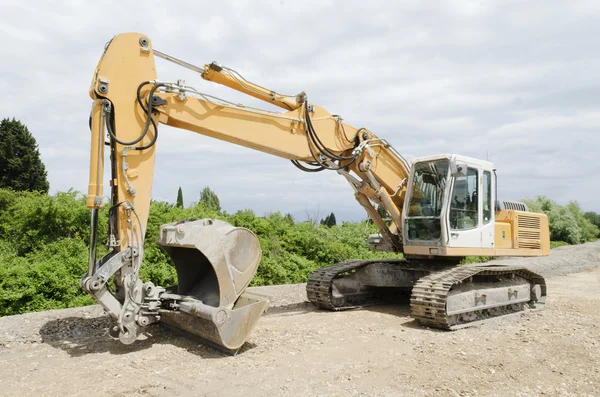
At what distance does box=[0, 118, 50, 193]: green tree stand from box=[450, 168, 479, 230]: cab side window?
1845cm

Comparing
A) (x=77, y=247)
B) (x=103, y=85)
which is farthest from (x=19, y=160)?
(x=103, y=85)

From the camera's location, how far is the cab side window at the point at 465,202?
783 cm

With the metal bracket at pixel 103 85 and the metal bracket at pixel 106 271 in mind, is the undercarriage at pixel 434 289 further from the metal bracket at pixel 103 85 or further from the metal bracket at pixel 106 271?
the metal bracket at pixel 103 85

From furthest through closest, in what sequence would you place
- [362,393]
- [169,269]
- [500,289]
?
[169,269] → [500,289] → [362,393]

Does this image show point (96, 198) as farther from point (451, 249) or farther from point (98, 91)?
point (451, 249)

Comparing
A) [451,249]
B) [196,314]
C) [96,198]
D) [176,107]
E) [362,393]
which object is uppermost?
[176,107]

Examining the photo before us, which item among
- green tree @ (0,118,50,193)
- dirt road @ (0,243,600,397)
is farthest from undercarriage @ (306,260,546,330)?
green tree @ (0,118,50,193)

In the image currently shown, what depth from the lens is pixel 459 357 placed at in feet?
18.8

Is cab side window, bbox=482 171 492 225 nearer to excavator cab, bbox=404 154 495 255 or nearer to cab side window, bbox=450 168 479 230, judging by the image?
excavator cab, bbox=404 154 495 255

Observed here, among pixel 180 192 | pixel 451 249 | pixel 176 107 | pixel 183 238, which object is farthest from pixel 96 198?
pixel 180 192

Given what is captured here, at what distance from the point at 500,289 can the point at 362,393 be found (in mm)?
4714

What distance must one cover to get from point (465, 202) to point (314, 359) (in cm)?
398

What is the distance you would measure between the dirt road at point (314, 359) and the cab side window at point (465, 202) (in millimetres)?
1619

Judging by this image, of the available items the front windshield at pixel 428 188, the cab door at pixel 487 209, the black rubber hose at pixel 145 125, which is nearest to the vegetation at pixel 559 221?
the cab door at pixel 487 209
